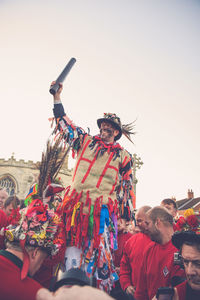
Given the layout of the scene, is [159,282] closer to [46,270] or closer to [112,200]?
[112,200]

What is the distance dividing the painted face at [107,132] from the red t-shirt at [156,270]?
4.93ft

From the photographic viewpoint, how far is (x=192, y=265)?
2029 mm

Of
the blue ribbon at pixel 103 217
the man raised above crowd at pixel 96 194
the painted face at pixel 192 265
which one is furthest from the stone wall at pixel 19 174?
the painted face at pixel 192 265

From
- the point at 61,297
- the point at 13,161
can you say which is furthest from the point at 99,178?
the point at 13,161

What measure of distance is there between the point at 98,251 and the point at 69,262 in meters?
0.30

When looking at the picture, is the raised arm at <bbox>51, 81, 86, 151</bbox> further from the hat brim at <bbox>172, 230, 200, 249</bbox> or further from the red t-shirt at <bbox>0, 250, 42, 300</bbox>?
the red t-shirt at <bbox>0, 250, 42, 300</bbox>

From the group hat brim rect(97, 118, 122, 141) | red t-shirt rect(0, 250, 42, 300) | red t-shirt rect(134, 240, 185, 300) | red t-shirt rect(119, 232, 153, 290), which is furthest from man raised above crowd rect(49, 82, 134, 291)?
red t-shirt rect(0, 250, 42, 300)

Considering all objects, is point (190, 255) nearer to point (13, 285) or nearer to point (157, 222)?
point (157, 222)

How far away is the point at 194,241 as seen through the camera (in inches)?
85.1

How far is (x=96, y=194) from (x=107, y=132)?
2.76 feet

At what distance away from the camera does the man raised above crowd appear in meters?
2.21

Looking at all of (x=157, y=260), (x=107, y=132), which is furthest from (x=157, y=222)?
(x=107, y=132)

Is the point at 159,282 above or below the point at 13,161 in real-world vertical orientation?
below

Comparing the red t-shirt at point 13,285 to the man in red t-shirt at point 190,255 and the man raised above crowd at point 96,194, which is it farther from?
the man in red t-shirt at point 190,255
